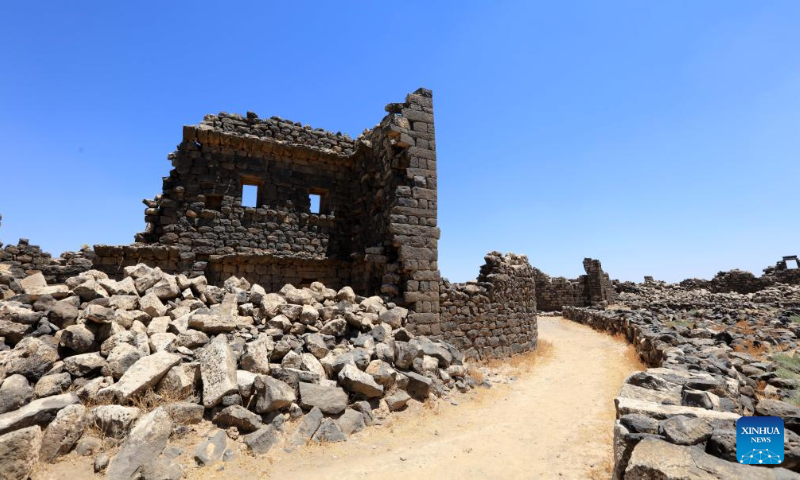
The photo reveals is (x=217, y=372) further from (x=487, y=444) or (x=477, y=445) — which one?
(x=487, y=444)

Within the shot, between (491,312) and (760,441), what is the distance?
305 inches

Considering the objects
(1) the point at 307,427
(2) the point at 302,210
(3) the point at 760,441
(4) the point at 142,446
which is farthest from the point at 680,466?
(2) the point at 302,210

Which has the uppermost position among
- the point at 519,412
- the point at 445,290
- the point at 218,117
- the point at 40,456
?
the point at 218,117

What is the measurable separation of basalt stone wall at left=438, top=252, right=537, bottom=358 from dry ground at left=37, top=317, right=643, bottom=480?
2025mm

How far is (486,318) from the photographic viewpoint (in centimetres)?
1034

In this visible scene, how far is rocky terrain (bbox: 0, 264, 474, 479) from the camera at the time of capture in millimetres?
3834

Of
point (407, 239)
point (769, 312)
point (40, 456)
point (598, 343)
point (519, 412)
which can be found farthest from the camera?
point (769, 312)

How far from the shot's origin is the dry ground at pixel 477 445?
4.01 meters

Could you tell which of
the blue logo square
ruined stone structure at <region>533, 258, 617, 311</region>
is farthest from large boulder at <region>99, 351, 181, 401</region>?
ruined stone structure at <region>533, 258, 617, 311</region>

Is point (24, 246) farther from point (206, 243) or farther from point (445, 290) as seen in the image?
point (445, 290)

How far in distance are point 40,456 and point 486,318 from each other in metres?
8.92

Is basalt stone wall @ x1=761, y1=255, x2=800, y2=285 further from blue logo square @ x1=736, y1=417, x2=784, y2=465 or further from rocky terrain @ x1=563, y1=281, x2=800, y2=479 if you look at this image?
blue logo square @ x1=736, y1=417, x2=784, y2=465

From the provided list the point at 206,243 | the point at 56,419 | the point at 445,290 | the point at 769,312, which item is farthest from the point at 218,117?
the point at 769,312

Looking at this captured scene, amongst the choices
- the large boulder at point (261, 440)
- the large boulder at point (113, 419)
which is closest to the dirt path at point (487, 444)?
the large boulder at point (261, 440)
